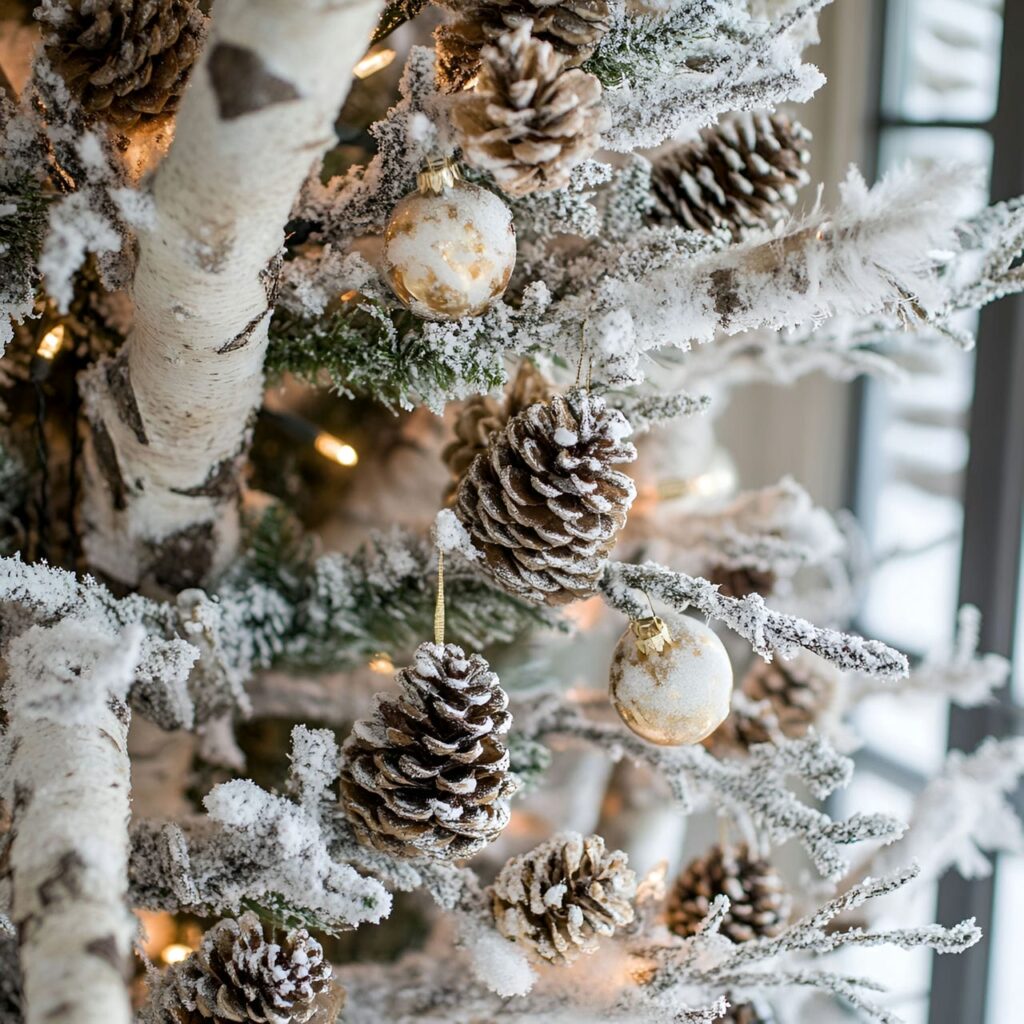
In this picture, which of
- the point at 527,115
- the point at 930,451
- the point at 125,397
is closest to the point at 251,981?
the point at 125,397

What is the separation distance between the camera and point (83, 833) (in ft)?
0.99

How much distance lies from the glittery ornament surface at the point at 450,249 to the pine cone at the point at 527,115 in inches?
1.0

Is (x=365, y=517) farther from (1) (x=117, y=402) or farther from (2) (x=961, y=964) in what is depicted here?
(2) (x=961, y=964)

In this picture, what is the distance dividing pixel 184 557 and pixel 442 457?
15 cm

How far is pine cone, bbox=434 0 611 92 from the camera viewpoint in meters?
0.34

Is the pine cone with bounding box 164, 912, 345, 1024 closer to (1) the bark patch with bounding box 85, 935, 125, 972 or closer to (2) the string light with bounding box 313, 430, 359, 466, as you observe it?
(1) the bark patch with bounding box 85, 935, 125, 972

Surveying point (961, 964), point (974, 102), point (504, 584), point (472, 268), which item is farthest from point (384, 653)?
point (974, 102)

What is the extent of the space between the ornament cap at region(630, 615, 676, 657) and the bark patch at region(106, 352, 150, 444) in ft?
0.80

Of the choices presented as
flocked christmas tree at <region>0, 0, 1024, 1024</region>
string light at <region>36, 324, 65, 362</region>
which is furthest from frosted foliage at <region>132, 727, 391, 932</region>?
string light at <region>36, 324, 65, 362</region>

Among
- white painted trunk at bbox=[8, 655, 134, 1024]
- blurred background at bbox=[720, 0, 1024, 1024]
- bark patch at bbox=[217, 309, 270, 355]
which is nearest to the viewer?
white painted trunk at bbox=[8, 655, 134, 1024]

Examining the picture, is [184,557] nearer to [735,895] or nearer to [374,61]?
[374,61]

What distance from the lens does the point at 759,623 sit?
14.3 inches

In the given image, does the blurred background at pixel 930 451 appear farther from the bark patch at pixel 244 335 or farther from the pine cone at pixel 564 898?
the bark patch at pixel 244 335

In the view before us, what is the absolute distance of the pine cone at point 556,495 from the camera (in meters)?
0.38
